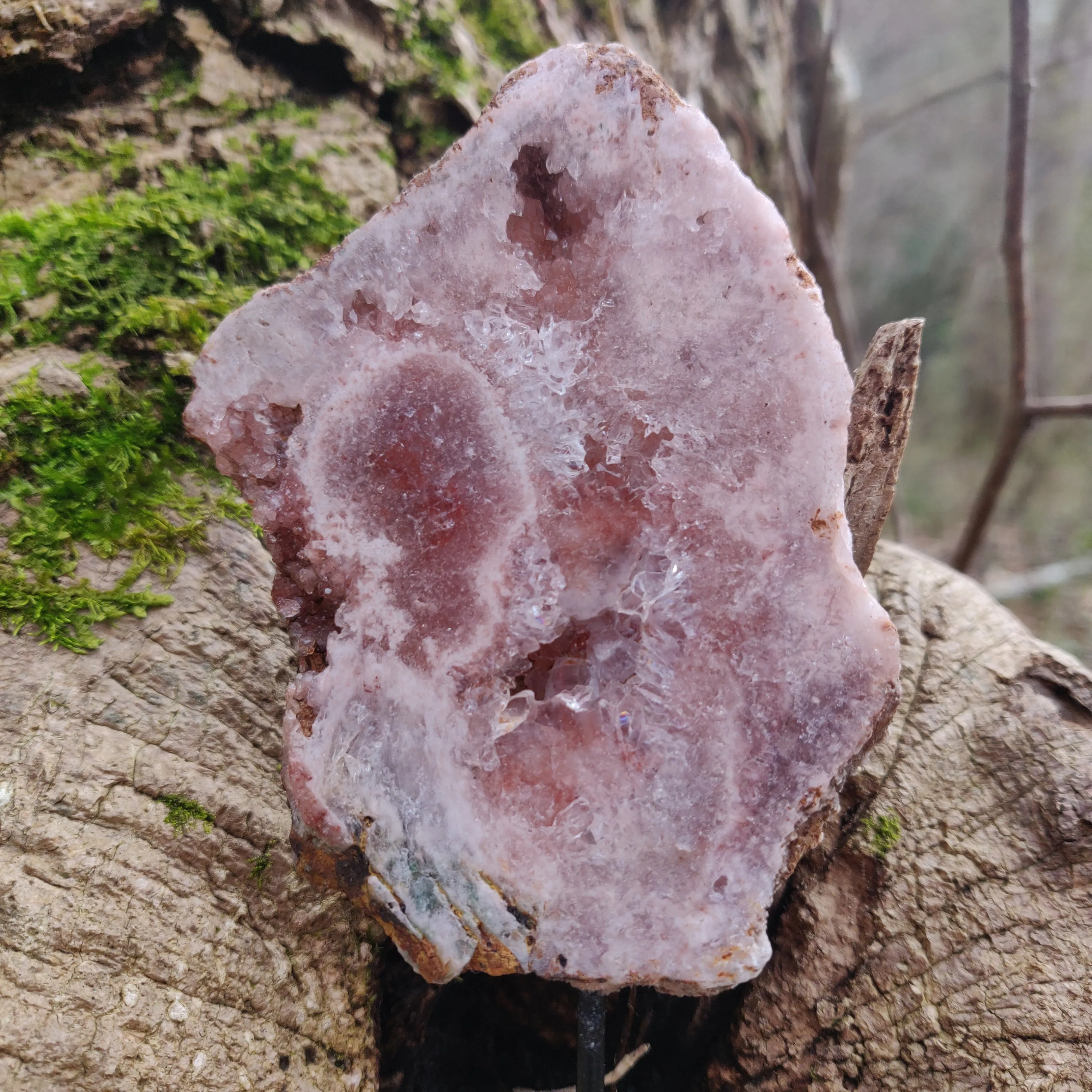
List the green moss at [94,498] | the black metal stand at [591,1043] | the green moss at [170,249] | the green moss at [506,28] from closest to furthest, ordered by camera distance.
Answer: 1. the black metal stand at [591,1043]
2. the green moss at [94,498]
3. the green moss at [170,249]
4. the green moss at [506,28]

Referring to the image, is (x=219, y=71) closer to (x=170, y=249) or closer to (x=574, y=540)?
(x=170, y=249)

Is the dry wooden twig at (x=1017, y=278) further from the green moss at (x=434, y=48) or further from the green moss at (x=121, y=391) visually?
the green moss at (x=121, y=391)

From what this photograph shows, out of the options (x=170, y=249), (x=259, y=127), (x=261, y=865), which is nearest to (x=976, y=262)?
(x=259, y=127)

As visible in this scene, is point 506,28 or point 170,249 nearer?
point 170,249

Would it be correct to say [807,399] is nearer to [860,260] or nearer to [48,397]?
[48,397]

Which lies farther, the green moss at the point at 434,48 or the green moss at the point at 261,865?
the green moss at the point at 434,48

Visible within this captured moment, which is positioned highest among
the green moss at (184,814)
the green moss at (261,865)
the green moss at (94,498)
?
the green moss at (94,498)

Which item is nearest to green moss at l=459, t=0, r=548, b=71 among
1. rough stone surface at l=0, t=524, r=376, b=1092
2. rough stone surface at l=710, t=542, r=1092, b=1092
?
rough stone surface at l=0, t=524, r=376, b=1092

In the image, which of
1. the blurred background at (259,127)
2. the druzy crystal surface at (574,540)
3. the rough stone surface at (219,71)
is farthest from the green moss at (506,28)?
the druzy crystal surface at (574,540)
